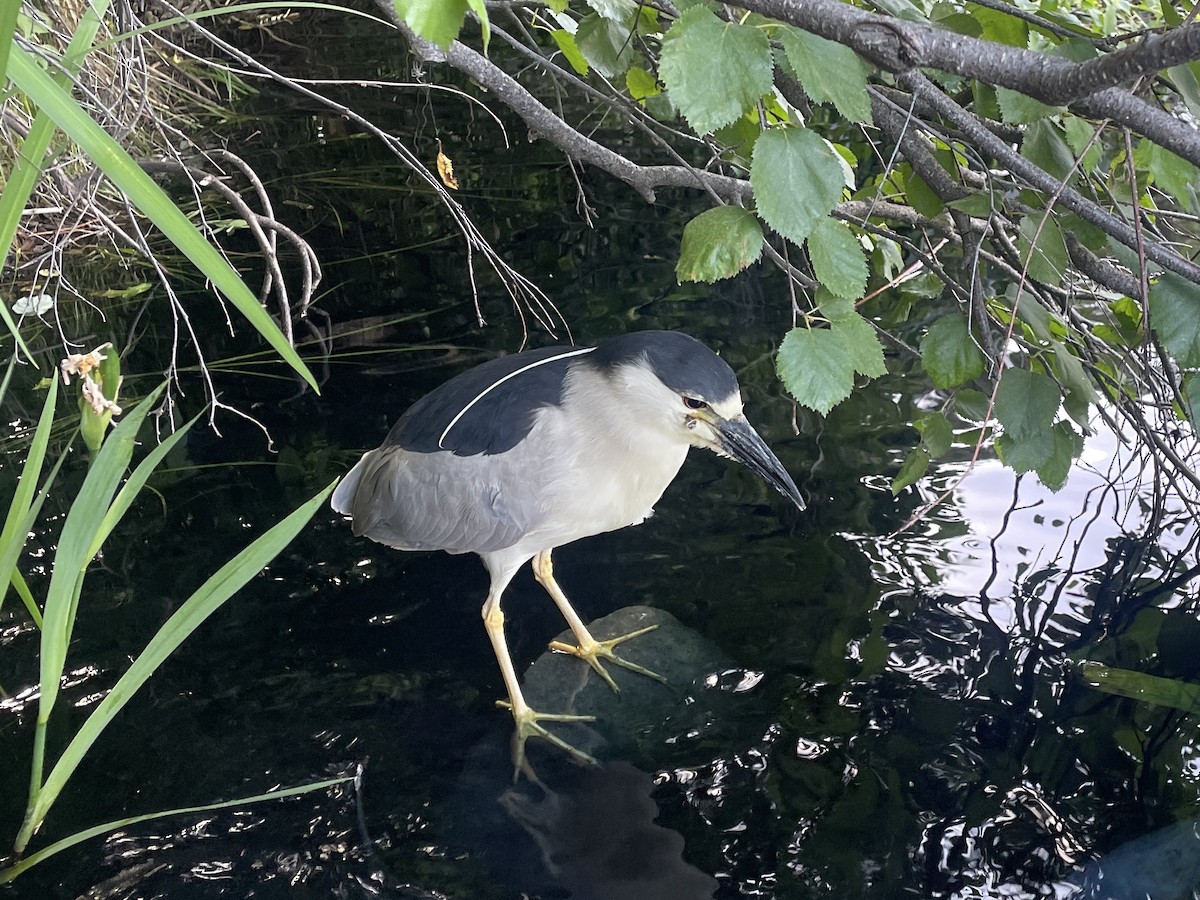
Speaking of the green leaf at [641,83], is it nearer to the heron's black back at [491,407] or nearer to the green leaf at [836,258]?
the heron's black back at [491,407]

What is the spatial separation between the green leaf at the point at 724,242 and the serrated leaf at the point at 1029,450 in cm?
57

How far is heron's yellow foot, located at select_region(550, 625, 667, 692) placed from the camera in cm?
272

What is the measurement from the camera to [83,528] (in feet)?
6.04

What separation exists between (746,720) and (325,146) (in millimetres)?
4737

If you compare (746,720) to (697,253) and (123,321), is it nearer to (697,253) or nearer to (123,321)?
(697,253)

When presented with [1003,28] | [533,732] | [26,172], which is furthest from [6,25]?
[533,732]

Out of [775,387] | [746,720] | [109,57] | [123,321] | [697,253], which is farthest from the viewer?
[109,57]

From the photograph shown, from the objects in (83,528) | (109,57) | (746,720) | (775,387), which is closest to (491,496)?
(746,720)

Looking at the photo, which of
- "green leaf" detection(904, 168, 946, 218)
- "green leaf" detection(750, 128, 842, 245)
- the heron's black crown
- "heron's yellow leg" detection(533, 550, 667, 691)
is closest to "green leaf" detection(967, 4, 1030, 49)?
"green leaf" detection(904, 168, 946, 218)

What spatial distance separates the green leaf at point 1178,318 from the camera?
5.01ft

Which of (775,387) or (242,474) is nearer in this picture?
(242,474)

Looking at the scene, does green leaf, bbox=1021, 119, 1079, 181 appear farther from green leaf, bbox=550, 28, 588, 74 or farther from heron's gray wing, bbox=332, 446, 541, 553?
heron's gray wing, bbox=332, 446, 541, 553

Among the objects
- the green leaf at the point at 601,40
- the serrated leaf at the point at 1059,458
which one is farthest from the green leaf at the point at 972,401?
A: the green leaf at the point at 601,40

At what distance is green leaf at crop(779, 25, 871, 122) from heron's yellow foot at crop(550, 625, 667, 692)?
1734mm
